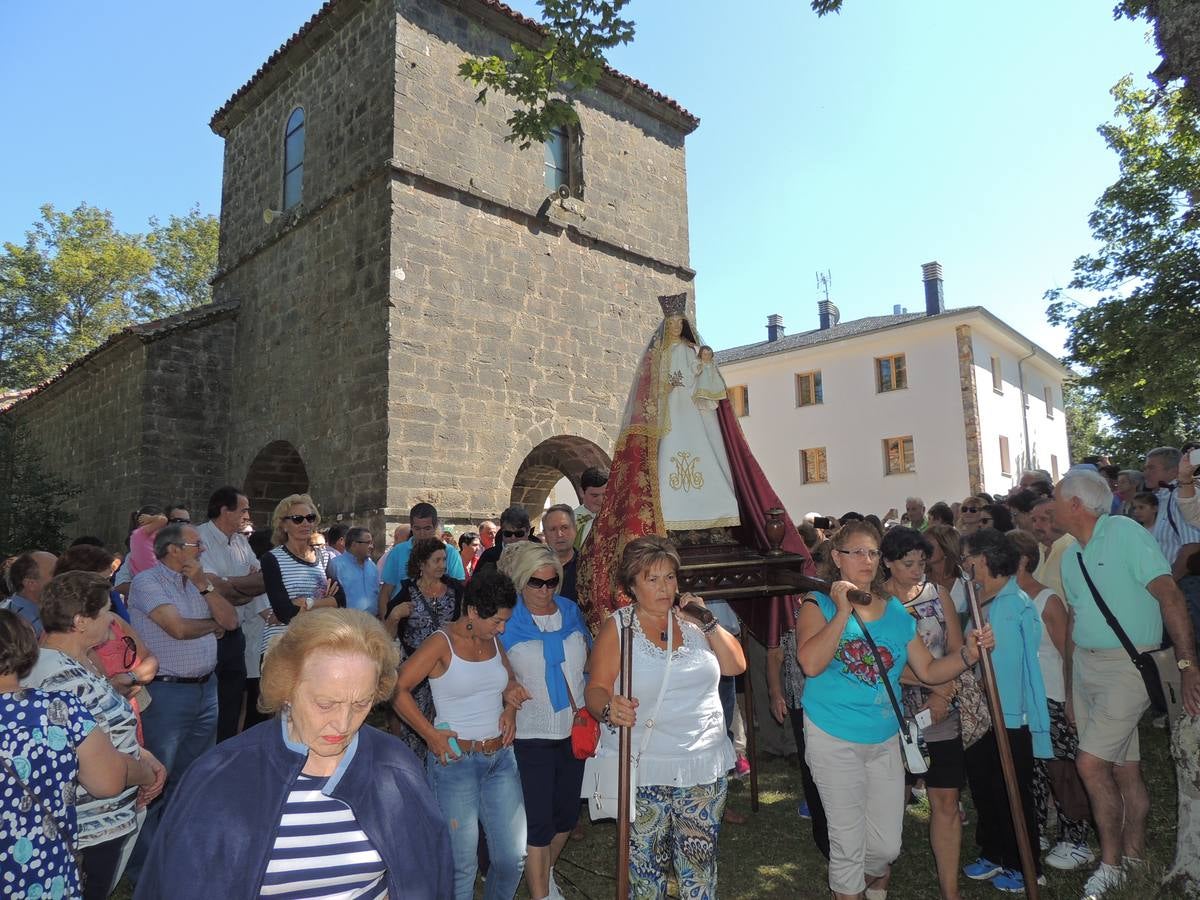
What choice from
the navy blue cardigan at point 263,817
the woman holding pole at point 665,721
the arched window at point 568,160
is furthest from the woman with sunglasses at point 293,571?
the arched window at point 568,160

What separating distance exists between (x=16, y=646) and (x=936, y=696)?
358 centimetres

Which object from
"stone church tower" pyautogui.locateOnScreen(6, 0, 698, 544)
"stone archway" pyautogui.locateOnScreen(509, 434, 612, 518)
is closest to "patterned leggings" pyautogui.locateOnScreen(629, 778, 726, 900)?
"stone church tower" pyautogui.locateOnScreen(6, 0, 698, 544)

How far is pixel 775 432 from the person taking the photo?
27.2 meters

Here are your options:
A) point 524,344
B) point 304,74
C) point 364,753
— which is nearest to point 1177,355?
point 524,344

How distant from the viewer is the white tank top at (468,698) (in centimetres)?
356

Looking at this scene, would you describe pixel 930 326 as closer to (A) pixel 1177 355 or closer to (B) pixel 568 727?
(A) pixel 1177 355

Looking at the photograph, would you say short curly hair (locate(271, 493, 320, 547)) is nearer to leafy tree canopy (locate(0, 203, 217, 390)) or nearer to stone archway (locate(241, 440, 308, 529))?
stone archway (locate(241, 440, 308, 529))

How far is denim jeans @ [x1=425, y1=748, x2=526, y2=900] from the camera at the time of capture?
11.4 ft

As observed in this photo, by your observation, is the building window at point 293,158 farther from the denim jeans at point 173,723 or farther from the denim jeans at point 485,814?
the denim jeans at point 485,814

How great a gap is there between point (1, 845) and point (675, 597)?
2404 mm

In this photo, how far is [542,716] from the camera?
3863mm

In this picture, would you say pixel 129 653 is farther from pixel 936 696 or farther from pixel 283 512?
pixel 936 696

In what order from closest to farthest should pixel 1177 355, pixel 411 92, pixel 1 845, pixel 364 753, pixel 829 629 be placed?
pixel 364 753 < pixel 1 845 < pixel 829 629 < pixel 411 92 < pixel 1177 355

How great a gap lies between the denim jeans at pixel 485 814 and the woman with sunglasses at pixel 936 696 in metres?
1.83
